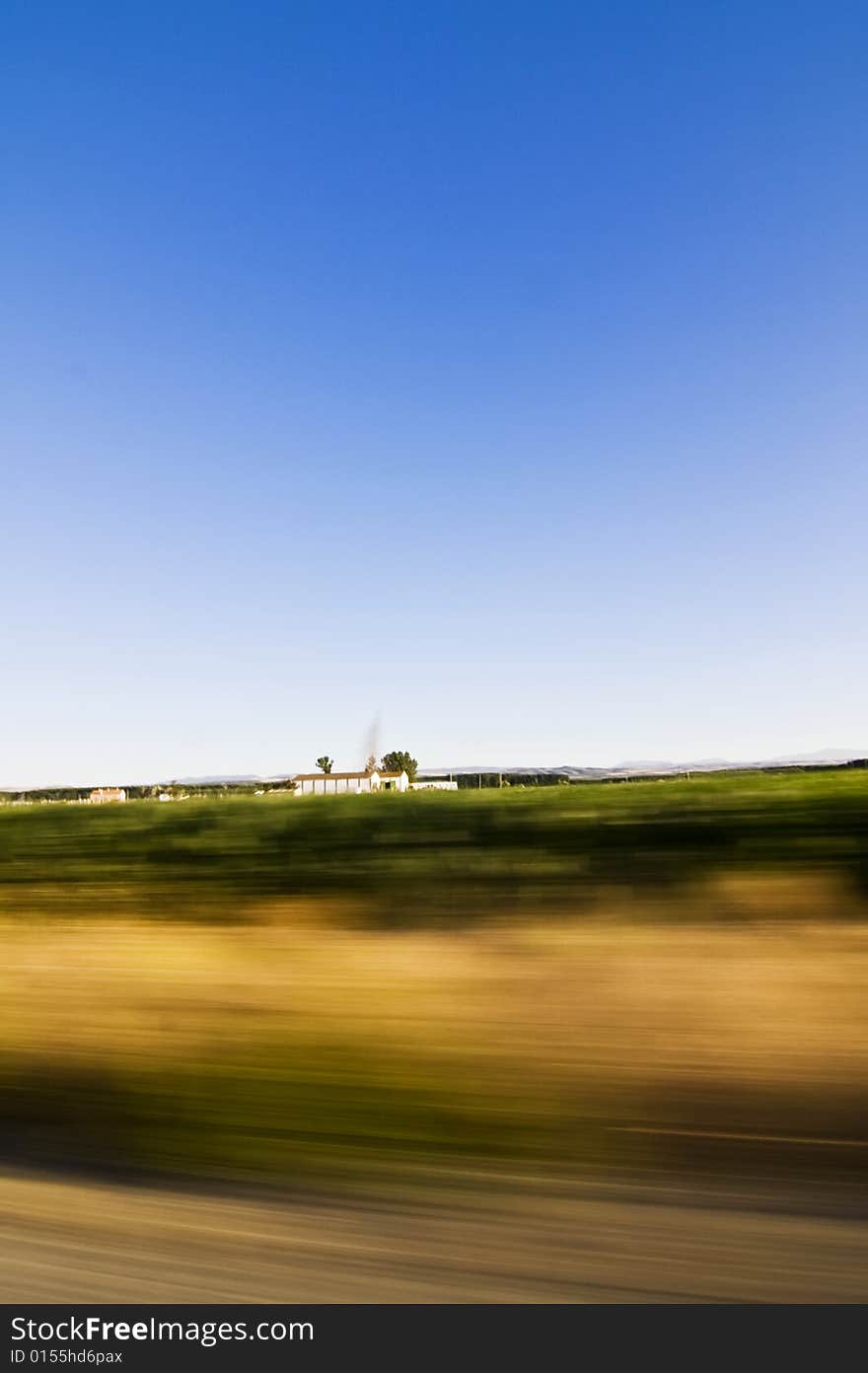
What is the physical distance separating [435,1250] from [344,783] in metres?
15.5

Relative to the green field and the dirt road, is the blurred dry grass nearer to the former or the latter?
the dirt road

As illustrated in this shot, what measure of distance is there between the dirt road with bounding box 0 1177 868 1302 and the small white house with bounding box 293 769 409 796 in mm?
12886

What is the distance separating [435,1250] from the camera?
2.68m

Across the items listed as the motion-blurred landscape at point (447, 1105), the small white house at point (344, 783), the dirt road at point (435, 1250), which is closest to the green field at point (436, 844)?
the small white house at point (344, 783)

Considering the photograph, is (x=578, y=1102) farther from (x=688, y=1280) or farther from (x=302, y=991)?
(x=302, y=991)

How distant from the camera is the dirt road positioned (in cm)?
246

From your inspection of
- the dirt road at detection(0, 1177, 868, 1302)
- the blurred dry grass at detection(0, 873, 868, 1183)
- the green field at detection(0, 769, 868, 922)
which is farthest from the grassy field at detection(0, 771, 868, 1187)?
the green field at detection(0, 769, 868, 922)

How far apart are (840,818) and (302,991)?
854cm

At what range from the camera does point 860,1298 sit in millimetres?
2359

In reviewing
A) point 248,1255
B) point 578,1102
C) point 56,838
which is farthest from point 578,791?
point 248,1255

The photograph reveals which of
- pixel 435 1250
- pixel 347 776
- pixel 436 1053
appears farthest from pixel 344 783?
pixel 435 1250

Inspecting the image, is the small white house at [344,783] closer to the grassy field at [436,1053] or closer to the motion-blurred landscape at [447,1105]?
the grassy field at [436,1053]

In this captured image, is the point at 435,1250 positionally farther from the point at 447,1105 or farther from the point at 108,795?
the point at 108,795

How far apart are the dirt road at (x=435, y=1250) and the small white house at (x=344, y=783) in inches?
507
